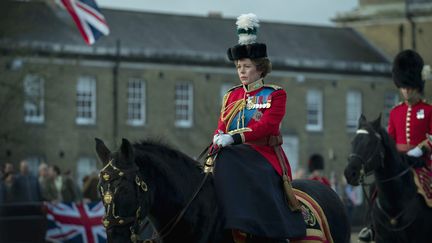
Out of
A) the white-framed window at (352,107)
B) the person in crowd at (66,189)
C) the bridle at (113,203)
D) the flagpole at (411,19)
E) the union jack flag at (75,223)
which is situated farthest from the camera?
the flagpole at (411,19)

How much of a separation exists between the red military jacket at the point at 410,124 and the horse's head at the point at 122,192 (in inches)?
251

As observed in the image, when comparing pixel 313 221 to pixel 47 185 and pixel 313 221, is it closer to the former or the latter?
pixel 313 221

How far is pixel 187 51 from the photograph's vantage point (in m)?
54.6

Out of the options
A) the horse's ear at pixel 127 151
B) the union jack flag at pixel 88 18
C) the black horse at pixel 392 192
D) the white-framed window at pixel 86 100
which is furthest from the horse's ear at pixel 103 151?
the white-framed window at pixel 86 100

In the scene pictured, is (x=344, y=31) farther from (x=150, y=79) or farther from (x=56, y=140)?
(x=56, y=140)

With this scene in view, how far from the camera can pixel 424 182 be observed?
14.3 meters

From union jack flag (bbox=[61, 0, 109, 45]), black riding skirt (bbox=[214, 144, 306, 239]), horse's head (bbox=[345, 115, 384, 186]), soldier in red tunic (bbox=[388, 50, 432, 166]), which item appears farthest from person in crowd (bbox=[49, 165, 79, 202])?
black riding skirt (bbox=[214, 144, 306, 239])

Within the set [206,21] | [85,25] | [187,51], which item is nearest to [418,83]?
[85,25]

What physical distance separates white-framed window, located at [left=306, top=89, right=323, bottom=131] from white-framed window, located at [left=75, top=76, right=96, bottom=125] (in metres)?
11.8

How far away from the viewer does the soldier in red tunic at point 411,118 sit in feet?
47.2

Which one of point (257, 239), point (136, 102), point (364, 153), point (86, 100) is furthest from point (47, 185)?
point (136, 102)

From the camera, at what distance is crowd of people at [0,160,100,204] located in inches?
869

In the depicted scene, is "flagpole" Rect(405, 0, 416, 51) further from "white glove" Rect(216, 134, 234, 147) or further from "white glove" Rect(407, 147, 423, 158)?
"white glove" Rect(216, 134, 234, 147)

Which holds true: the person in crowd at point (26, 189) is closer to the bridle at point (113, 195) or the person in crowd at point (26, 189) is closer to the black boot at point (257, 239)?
the black boot at point (257, 239)
